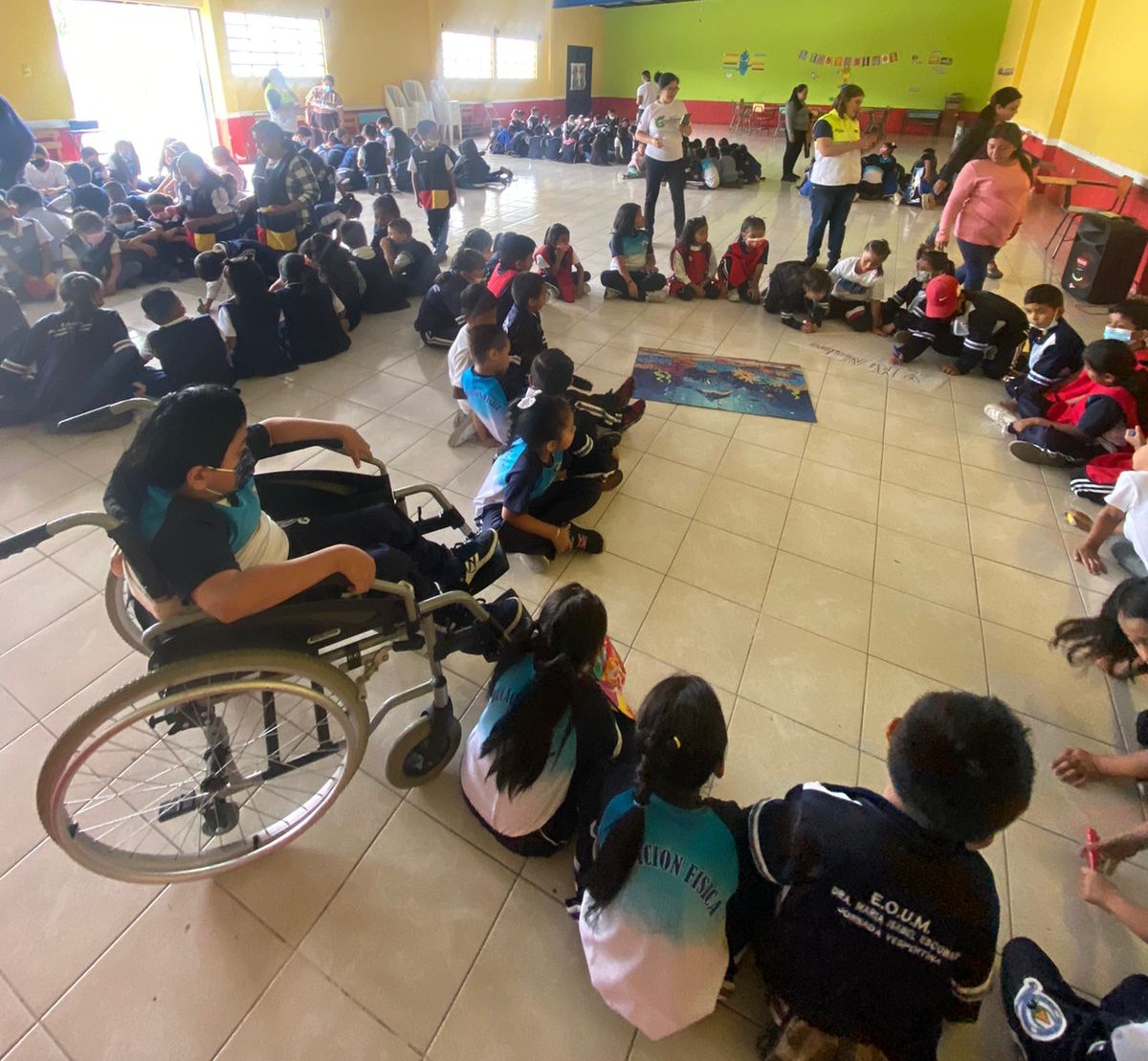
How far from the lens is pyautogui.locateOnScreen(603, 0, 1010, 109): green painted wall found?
1217cm

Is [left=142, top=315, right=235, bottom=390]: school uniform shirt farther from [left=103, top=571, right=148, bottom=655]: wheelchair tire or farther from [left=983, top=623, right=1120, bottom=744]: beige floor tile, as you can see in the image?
[left=983, top=623, right=1120, bottom=744]: beige floor tile

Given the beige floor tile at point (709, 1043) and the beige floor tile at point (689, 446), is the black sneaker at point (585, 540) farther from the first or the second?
the beige floor tile at point (709, 1043)

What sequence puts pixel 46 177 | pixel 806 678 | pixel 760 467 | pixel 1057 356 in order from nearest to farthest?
pixel 806 678
pixel 760 467
pixel 1057 356
pixel 46 177

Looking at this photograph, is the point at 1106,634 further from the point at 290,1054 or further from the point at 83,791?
the point at 83,791

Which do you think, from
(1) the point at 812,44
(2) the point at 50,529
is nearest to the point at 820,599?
(2) the point at 50,529

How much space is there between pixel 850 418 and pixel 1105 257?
3.10 meters

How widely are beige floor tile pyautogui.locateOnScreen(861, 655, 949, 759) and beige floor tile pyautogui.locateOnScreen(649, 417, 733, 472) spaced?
117cm

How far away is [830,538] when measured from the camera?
2.44 meters

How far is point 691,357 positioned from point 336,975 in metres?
3.37

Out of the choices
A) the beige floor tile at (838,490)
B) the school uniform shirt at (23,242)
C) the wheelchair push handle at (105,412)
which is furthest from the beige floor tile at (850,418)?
the school uniform shirt at (23,242)

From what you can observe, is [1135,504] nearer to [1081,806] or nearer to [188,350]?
[1081,806]

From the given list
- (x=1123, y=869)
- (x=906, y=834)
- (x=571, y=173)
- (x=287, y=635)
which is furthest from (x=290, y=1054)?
(x=571, y=173)

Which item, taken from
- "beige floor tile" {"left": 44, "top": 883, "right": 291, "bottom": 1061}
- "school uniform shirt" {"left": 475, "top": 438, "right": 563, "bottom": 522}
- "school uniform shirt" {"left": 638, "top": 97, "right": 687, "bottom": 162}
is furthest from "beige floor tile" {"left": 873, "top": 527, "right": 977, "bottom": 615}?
"school uniform shirt" {"left": 638, "top": 97, "right": 687, "bottom": 162}

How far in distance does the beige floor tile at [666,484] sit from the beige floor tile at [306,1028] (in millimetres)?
1821
